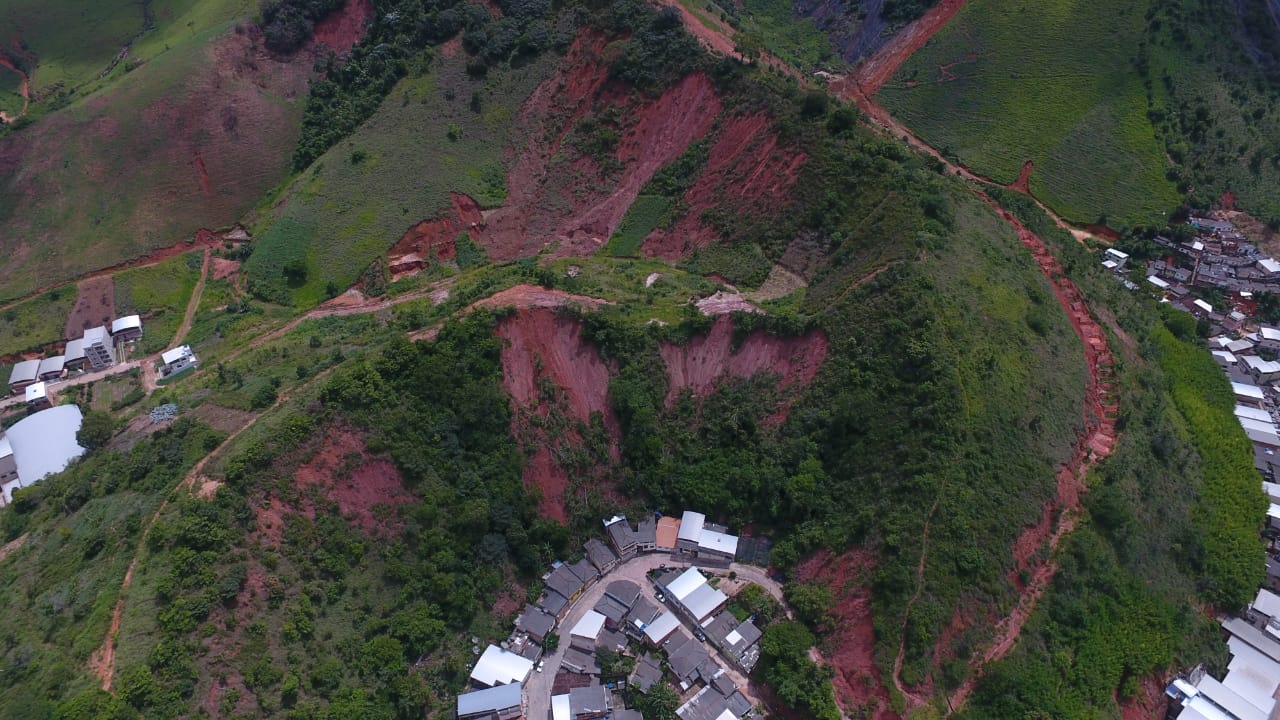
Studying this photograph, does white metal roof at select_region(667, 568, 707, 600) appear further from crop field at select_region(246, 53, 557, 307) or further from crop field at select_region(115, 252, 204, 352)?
crop field at select_region(115, 252, 204, 352)

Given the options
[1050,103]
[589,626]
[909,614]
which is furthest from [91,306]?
[1050,103]

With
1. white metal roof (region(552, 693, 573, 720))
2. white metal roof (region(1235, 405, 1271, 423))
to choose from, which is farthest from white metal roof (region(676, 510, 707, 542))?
white metal roof (region(1235, 405, 1271, 423))

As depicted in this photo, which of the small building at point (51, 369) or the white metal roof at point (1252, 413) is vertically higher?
the small building at point (51, 369)

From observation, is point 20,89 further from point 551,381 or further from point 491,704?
Answer: point 491,704

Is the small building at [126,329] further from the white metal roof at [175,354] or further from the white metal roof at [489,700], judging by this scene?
the white metal roof at [489,700]

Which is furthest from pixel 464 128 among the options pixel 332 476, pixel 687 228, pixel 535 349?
pixel 332 476

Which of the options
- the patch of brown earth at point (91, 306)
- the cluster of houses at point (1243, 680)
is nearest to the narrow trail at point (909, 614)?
the cluster of houses at point (1243, 680)

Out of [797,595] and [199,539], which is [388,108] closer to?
[199,539]
